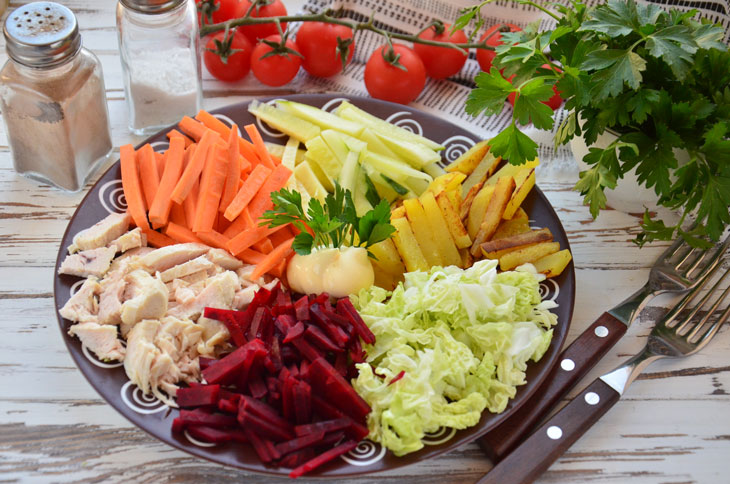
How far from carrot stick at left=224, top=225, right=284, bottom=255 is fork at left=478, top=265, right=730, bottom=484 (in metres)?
1.10

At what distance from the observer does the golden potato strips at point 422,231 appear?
2535 millimetres

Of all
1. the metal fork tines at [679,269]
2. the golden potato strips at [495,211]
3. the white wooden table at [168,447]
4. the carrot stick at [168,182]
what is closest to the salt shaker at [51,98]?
the white wooden table at [168,447]

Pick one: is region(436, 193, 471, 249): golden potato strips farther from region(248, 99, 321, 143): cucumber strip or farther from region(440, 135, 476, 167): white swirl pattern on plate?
region(248, 99, 321, 143): cucumber strip

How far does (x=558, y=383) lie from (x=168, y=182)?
4.88ft

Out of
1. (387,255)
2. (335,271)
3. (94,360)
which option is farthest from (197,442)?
(387,255)

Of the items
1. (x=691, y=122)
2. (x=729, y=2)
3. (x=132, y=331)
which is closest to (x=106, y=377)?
(x=132, y=331)

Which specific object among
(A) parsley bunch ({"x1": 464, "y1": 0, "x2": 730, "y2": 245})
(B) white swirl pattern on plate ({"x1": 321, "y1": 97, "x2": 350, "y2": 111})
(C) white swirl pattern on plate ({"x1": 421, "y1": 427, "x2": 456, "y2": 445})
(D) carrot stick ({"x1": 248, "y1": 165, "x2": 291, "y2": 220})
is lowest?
(C) white swirl pattern on plate ({"x1": 421, "y1": 427, "x2": 456, "y2": 445})

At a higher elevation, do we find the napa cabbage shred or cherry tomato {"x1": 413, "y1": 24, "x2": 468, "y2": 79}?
cherry tomato {"x1": 413, "y1": 24, "x2": 468, "y2": 79}

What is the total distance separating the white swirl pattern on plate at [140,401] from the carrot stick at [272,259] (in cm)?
55

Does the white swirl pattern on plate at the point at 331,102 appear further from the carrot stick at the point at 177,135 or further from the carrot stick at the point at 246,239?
the carrot stick at the point at 246,239

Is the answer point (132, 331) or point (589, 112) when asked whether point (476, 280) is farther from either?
point (132, 331)

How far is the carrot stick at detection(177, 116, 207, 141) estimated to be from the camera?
109 inches

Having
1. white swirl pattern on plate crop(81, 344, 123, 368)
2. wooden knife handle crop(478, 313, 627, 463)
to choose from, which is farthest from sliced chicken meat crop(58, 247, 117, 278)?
wooden knife handle crop(478, 313, 627, 463)

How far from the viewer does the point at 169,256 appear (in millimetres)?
2379
